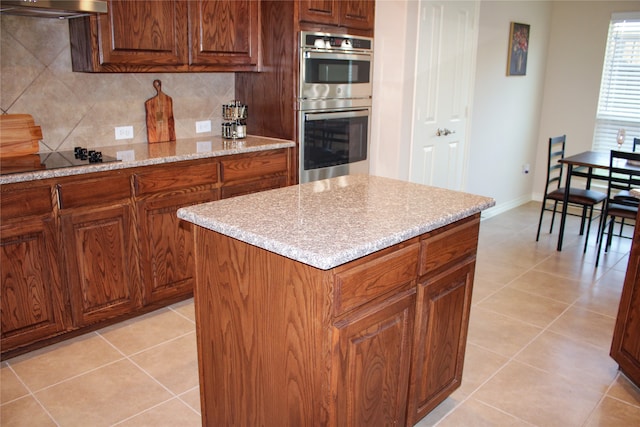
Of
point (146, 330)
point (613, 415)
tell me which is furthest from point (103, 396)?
point (613, 415)

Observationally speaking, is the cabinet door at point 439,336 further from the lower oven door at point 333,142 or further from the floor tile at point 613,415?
the lower oven door at point 333,142

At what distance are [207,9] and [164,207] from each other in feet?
4.31

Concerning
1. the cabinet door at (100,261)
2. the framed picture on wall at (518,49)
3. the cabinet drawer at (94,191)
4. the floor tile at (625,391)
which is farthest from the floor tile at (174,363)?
the framed picture on wall at (518,49)

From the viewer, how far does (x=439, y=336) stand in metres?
2.12

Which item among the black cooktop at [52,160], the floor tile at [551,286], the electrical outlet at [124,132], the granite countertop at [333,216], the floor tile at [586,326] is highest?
the electrical outlet at [124,132]

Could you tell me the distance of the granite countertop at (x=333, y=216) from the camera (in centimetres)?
159

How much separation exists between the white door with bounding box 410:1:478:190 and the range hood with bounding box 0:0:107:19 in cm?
235

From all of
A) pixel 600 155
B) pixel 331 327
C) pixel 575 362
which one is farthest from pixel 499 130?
pixel 331 327

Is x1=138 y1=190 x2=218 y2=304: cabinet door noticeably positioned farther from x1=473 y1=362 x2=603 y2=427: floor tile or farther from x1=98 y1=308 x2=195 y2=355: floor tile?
x1=473 y1=362 x2=603 y2=427: floor tile

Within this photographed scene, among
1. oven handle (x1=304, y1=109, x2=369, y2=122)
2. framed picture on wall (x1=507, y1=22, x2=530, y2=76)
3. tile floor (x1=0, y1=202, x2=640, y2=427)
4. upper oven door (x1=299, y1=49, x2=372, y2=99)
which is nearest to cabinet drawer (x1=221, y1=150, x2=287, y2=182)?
oven handle (x1=304, y1=109, x2=369, y2=122)

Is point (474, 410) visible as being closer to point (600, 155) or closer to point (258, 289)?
point (258, 289)

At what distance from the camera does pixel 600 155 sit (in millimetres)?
4730

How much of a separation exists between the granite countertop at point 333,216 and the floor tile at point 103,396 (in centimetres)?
100

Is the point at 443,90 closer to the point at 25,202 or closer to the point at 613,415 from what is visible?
the point at 613,415
